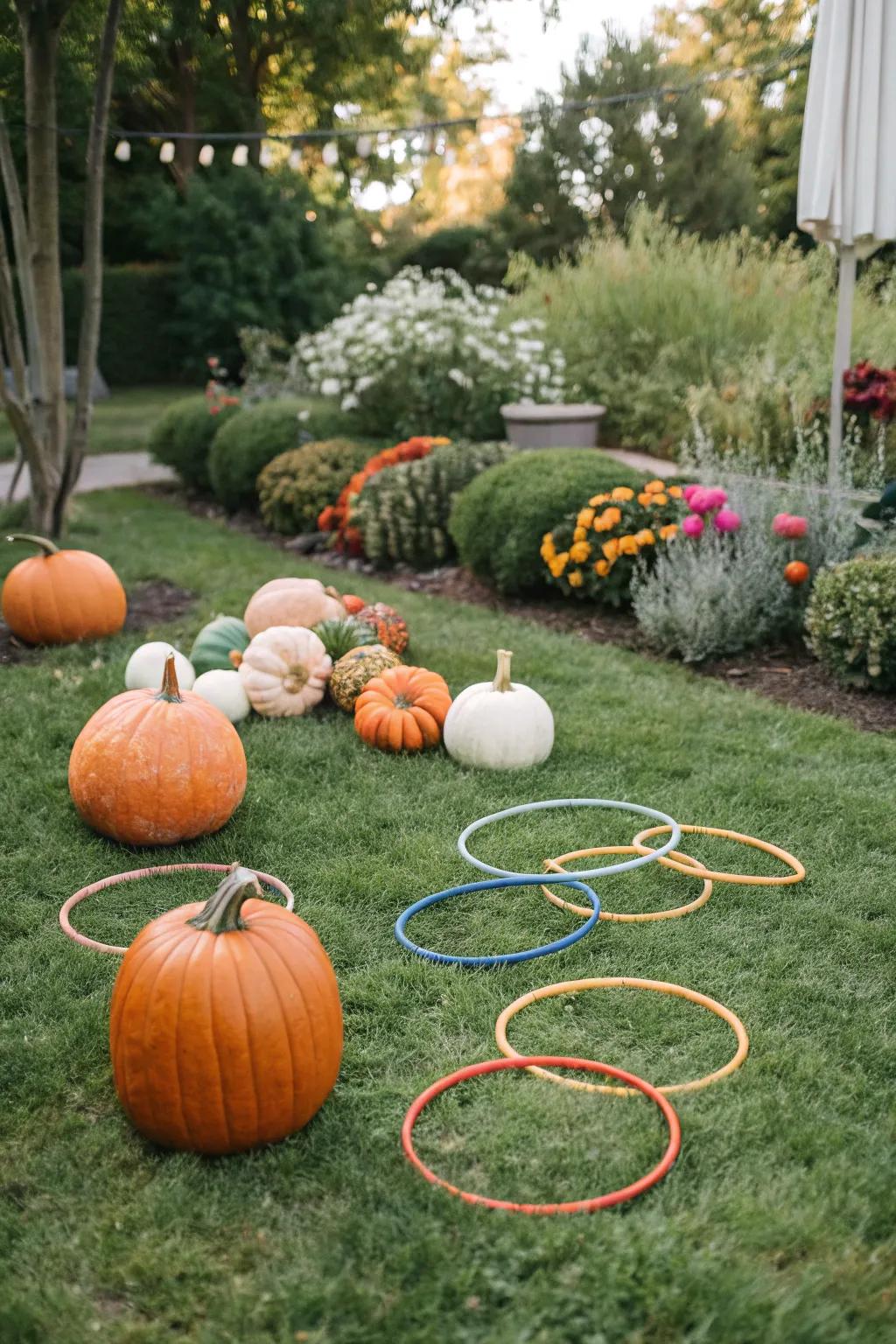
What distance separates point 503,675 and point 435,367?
5.78m

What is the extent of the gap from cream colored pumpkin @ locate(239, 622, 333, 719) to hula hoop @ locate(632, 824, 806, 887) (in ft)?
5.69

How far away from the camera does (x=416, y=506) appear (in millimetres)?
7641

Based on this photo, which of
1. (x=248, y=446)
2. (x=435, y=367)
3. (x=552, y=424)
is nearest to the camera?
(x=552, y=424)

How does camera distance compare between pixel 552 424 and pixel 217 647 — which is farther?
pixel 552 424

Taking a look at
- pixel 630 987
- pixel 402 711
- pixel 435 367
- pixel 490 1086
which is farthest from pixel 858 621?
pixel 435 367

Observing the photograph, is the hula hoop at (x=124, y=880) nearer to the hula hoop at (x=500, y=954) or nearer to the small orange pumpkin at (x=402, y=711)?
the hula hoop at (x=500, y=954)

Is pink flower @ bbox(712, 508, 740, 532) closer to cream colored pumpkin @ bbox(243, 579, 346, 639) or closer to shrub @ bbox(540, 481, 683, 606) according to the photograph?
shrub @ bbox(540, 481, 683, 606)

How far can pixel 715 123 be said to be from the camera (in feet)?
70.1

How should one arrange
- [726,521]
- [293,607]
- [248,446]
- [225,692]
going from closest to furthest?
[225,692]
[293,607]
[726,521]
[248,446]

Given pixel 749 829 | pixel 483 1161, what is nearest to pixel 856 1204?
pixel 483 1161

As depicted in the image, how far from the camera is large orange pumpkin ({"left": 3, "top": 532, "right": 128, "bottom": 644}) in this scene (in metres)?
5.64

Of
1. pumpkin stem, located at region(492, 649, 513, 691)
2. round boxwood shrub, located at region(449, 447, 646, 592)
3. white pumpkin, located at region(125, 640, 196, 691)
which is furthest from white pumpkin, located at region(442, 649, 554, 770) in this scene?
round boxwood shrub, located at region(449, 447, 646, 592)

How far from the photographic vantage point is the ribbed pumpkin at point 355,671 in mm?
4711

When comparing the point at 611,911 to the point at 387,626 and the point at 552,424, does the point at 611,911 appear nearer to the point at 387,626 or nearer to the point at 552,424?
the point at 387,626
